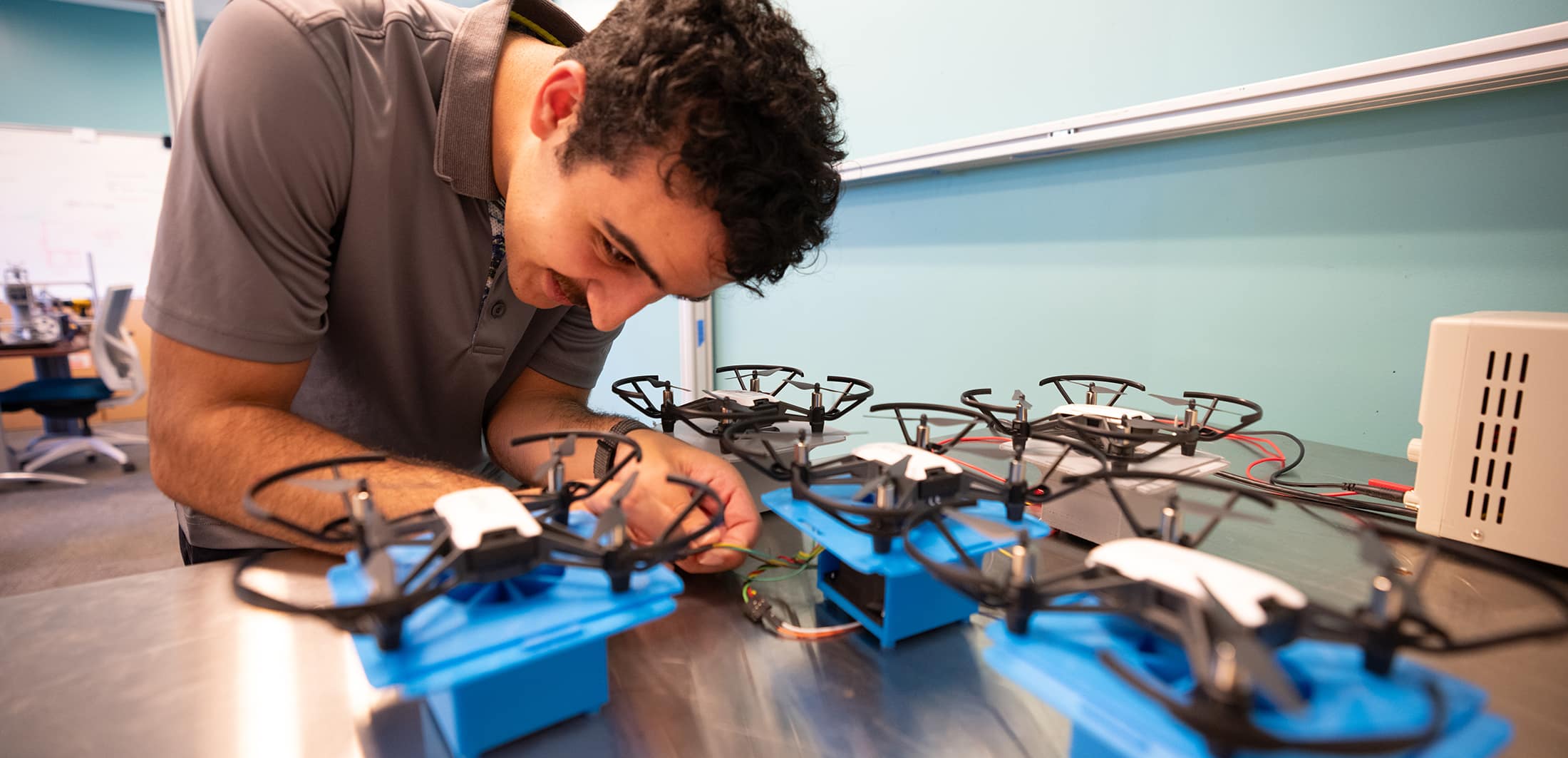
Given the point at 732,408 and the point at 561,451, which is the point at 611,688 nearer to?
the point at 561,451

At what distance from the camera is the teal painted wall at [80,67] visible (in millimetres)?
4453

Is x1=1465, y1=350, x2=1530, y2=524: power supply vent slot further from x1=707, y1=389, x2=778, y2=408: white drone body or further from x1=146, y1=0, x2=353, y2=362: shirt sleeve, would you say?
x1=146, y1=0, x2=353, y2=362: shirt sleeve

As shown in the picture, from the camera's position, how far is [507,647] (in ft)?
1.24

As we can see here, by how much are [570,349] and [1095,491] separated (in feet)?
3.05

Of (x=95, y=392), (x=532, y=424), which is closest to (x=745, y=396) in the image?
(x=532, y=424)

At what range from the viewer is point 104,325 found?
3.39 m

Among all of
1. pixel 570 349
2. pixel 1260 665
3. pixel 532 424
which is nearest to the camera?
pixel 1260 665

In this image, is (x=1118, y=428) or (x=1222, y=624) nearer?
(x=1222, y=624)

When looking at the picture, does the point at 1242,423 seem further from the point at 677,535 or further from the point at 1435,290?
the point at 677,535

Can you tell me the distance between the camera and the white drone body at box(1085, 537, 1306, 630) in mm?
349

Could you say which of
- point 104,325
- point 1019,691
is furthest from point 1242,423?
point 104,325

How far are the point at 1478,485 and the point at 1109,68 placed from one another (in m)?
0.99

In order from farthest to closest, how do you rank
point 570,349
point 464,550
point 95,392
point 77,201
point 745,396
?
point 77,201 → point 95,392 → point 570,349 → point 745,396 → point 464,550

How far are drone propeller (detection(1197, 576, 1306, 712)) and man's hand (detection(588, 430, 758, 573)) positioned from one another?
38cm
